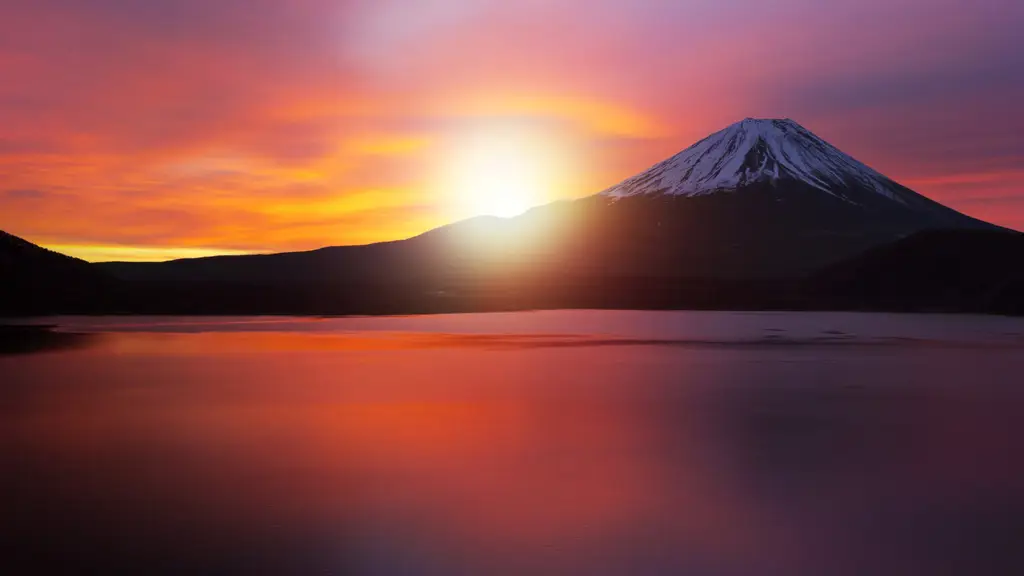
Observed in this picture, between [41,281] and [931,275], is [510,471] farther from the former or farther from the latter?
[931,275]

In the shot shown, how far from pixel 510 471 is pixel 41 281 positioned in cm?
9911

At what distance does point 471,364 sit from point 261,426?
1620 centimetres

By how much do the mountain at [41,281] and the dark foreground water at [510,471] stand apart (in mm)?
69280

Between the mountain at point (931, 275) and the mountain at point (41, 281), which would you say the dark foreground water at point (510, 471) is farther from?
the mountain at point (931, 275)

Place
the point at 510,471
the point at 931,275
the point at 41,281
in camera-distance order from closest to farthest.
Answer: the point at 510,471 < the point at 41,281 < the point at 931,275

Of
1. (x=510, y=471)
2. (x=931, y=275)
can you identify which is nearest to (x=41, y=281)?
(x=510, y=471)

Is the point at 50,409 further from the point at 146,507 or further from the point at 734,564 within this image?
the point at 734,564

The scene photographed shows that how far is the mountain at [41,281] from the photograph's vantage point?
94.1m

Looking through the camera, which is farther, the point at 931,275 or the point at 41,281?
the point at 931,275

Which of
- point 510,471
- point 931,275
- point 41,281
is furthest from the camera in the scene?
point 931,275

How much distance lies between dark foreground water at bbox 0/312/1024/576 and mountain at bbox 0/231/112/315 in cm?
6928

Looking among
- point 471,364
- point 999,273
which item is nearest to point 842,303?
point 999,273

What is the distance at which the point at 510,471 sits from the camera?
15.8 m

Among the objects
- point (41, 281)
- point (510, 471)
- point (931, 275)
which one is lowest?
point (510, 471)
